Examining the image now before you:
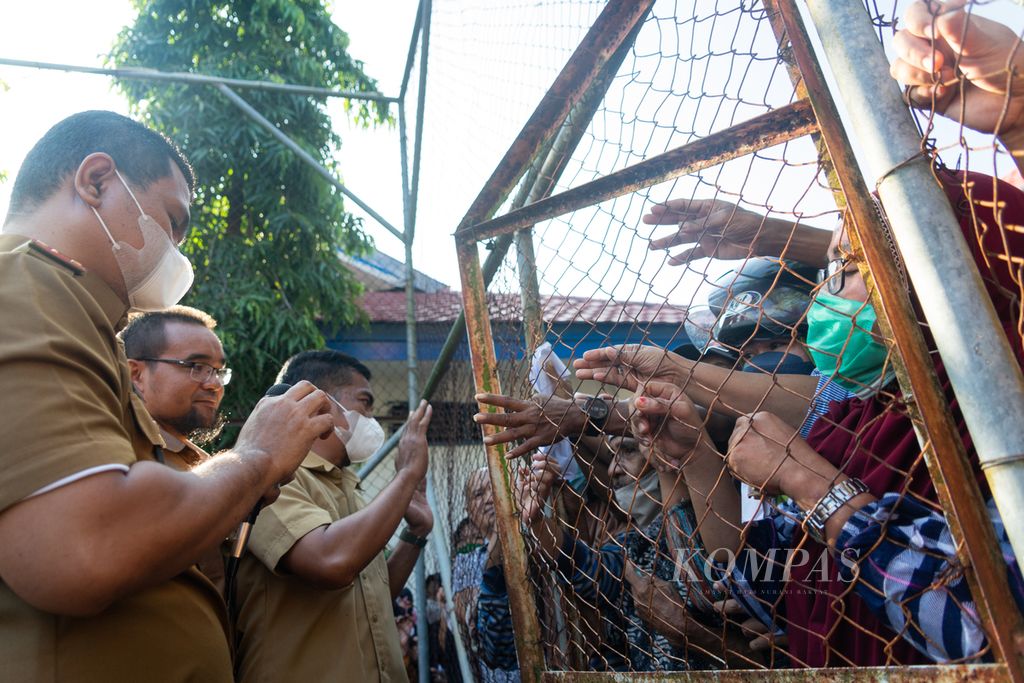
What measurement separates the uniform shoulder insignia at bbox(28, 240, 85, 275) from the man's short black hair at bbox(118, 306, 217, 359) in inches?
52.2

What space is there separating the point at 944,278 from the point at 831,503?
0.50 m

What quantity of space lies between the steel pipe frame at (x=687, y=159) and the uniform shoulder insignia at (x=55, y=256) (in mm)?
971

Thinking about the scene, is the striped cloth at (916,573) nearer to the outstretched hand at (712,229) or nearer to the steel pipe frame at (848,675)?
the steel pipe frame at (848,675)

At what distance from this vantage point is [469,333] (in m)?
2.07

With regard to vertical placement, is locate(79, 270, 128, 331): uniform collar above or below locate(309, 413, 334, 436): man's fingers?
above

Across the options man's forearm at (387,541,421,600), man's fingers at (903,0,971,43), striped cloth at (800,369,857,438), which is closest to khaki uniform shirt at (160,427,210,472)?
man's forearm at (387,541,421,600)

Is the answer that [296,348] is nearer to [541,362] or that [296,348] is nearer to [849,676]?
[541,362]

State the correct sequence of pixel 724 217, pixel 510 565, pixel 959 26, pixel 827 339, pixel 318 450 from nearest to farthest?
1. pixel 959 26
2. pixel 827 339
3. pixel 724 217
4. pixel 510 565
5. pixel 318 450

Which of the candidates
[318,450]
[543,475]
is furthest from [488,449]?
[318,450]

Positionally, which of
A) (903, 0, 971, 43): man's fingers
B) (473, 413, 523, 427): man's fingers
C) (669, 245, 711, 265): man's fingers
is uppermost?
(903, 0, 971, 43): man's fingers

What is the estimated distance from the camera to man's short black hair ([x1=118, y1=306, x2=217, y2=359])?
276cm

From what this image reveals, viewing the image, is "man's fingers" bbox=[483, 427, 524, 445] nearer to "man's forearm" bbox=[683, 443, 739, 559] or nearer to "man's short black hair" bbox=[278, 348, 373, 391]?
"man's forearm" bbox=[683, 443, 739, 559]

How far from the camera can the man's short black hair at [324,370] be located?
10.8ft

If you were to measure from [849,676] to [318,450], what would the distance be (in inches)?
85.9
